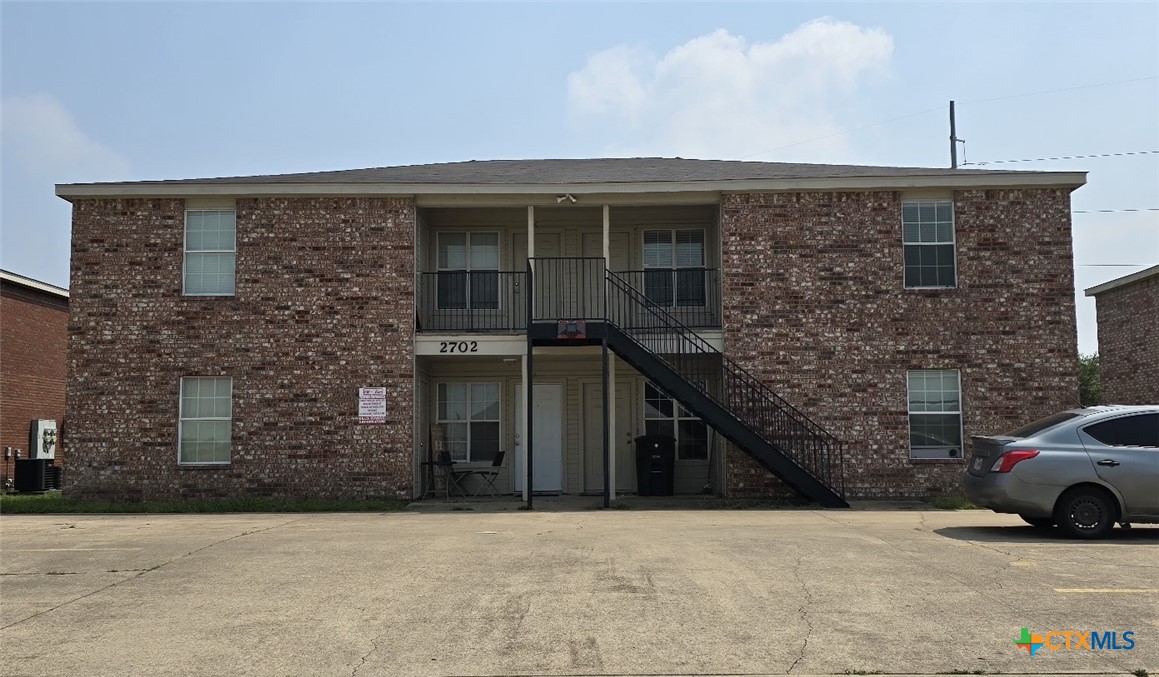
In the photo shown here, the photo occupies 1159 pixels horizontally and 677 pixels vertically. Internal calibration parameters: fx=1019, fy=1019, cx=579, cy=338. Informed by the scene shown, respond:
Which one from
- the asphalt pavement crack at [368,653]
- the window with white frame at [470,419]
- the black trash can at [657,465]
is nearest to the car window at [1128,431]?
the black trash can at [657,465]

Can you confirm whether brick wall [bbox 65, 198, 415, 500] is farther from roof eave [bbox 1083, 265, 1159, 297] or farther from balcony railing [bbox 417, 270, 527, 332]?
roof eave [bbox 1083, 265, 1159, 297]

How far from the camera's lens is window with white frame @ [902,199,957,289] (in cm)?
1731

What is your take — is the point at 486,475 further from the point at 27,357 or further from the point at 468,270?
the point at 27,357

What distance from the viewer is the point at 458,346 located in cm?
1716

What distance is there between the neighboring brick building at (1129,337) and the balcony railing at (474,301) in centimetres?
1488

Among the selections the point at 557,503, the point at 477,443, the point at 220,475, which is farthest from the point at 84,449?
the point at 557,503

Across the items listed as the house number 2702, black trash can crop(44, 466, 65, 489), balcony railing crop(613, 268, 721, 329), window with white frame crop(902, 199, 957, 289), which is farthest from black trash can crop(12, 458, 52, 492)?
window with white frame crop(902, 199, 957, 289)

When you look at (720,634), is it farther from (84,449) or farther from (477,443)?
(84,449)

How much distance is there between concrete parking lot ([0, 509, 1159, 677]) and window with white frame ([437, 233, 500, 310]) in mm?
7202

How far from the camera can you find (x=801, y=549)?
1020cm

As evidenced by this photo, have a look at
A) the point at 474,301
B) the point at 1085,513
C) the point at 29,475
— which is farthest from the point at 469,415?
the point at 1085,513

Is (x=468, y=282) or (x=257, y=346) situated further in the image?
(x=468, y=282)

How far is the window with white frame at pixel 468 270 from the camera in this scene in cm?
1872

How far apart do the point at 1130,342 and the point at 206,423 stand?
69.5ft
